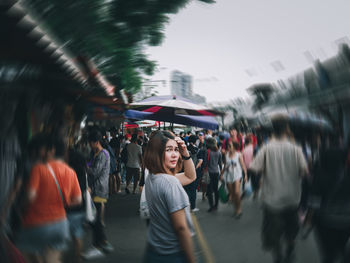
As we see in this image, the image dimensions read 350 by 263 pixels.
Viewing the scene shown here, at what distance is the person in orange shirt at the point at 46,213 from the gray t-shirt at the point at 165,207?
1.24m

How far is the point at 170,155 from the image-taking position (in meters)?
2.24

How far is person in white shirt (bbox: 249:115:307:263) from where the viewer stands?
3.77m

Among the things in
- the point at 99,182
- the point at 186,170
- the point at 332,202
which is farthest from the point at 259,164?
the point at 99,182

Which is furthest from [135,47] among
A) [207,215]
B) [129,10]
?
[207,215]

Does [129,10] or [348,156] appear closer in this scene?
[129,10]

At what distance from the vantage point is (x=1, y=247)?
7.27 feet

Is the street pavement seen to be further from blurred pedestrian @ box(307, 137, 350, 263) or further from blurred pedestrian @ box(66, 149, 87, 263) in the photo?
blurred pedestrian @ box(307, 137, 350, 263)

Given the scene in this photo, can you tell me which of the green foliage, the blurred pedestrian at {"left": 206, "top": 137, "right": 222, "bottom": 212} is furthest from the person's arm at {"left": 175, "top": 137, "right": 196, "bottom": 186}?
the blurred pedestrian at {"left": 206, "top": 137, "right": 222, "bottom": 212}

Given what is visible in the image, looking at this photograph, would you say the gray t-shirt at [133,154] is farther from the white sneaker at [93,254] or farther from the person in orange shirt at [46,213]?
the person in orange shirt at [46,213]

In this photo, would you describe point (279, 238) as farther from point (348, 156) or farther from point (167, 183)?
point (167, 183)

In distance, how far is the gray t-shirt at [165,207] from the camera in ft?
6.47

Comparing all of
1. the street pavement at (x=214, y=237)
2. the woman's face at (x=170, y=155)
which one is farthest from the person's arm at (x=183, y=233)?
the street pavement at (x=214, y=237)

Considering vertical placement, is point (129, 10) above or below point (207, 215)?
above

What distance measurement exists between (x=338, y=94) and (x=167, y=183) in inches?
316
